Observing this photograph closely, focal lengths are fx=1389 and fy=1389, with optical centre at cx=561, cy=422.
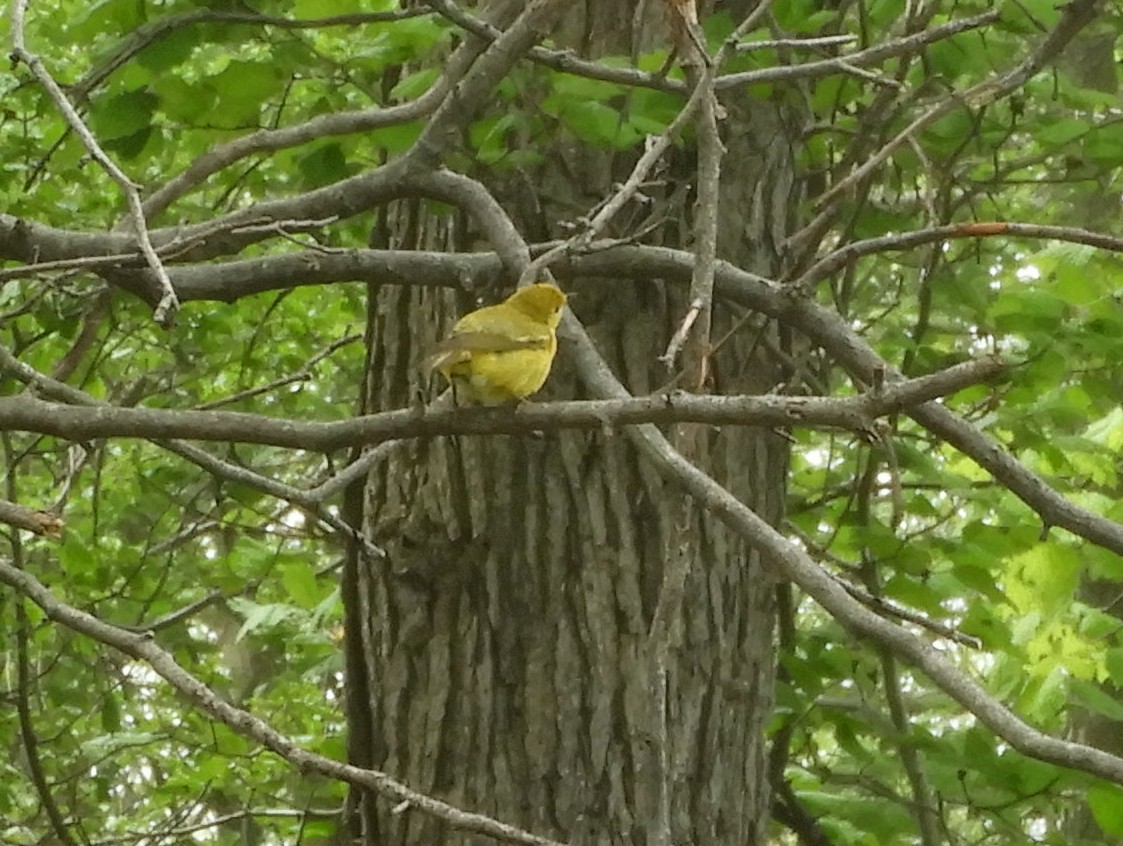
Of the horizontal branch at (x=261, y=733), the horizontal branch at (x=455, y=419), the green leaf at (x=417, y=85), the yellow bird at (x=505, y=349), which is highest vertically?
the green leaf at (x=417, y=85)

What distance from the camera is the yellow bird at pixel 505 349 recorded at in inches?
88.7

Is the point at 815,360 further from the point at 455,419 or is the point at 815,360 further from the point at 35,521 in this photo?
the point at 35,521

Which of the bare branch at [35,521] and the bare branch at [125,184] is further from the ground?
the bare branch at [125,184]

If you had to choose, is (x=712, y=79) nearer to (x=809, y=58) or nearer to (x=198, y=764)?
(x=809, y=58)

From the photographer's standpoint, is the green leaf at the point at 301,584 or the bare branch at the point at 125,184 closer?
the bare branch at the point at 125,184

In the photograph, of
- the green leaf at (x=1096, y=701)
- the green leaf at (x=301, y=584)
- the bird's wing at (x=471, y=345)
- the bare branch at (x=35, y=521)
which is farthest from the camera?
the green leaf at (x=301, y=584)

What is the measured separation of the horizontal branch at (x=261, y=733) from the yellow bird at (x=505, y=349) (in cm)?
68

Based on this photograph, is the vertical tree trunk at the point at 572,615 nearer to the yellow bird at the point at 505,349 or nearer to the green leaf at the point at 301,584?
the yellow bird at the point at 505,349

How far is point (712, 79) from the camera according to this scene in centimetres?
185

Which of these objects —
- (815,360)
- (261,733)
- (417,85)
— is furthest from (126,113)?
(815,360)

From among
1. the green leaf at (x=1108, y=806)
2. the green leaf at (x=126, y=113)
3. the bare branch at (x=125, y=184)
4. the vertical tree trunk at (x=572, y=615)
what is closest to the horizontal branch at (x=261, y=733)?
the bare branch at (x=125, y=184)

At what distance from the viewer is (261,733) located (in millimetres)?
1650

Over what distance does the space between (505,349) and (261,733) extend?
0.82 m

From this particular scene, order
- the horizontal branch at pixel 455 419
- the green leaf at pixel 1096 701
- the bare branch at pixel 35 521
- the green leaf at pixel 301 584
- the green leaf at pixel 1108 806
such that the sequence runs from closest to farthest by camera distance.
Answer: the horizontal branch at pixel 455 419
the bare branch at pixel 35 521
the green leaf at pixel 1108 806
the green leaf at pixel 1096 701
the green leaf at pixel 301 584
